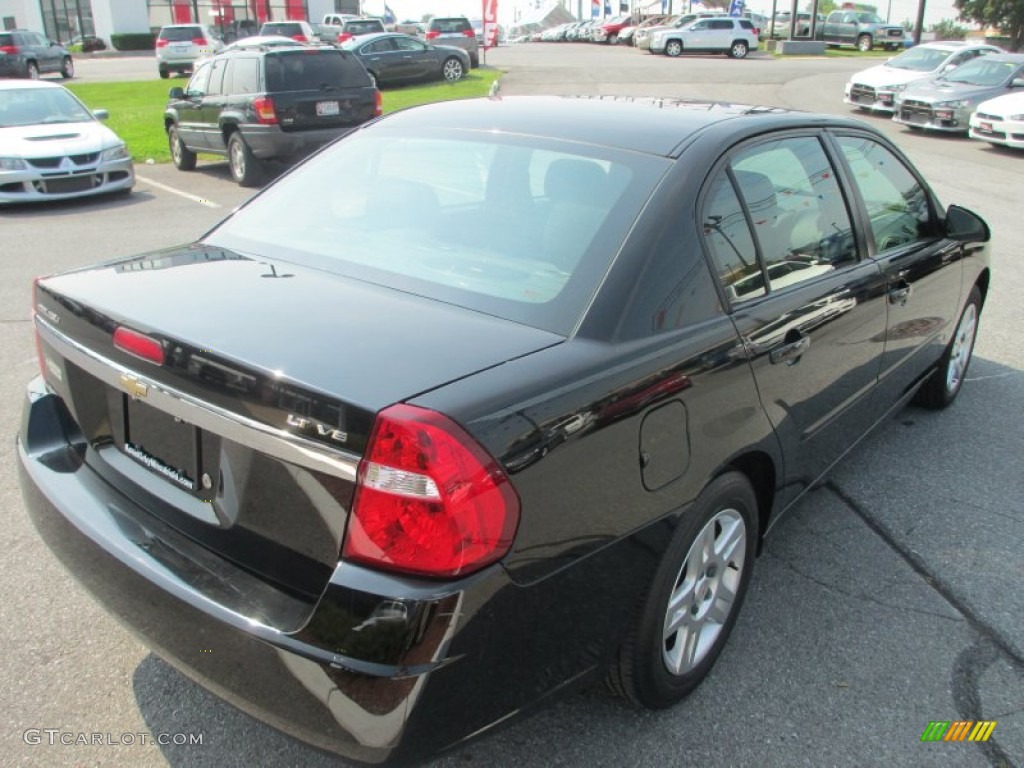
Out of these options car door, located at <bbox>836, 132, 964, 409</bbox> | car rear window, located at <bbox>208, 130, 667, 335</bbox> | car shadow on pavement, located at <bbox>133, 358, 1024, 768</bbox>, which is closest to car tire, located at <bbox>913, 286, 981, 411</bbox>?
car door, located at <bbox>836, 132, 964, 409</bbox>

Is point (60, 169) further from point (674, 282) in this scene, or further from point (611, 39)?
point (611, 39)

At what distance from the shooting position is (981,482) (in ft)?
13.6

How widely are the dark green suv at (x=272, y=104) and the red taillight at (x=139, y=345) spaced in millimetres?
10374

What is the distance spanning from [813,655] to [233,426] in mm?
2011

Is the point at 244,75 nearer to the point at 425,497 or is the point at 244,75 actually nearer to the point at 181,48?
the point at 425,497

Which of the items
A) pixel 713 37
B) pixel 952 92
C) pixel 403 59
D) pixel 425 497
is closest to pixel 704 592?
pixel 425 497

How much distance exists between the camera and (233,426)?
2.04 metres

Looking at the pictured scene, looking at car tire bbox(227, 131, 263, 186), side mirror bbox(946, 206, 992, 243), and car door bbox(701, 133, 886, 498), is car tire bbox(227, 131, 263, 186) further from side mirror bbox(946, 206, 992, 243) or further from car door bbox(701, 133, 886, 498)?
car door bbox(701, 133, 886, 498)

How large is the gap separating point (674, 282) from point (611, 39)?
5969 centimetres

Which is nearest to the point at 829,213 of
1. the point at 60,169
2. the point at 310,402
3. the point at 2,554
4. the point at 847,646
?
the point at 847,646

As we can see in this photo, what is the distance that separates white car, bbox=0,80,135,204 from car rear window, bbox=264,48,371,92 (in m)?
2.30

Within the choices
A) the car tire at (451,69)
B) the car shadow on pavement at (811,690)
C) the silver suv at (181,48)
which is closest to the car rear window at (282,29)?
the silver suv at (181,48)

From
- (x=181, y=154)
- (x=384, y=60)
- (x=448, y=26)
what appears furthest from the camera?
(x=448, y=26)

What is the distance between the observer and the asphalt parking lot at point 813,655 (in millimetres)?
2488
